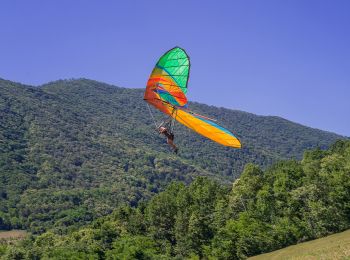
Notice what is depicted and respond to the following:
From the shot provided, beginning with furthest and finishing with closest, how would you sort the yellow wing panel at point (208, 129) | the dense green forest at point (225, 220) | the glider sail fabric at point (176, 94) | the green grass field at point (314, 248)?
1. the dense green forest at point (225, 220)
2. the green grass field at point (314, 248)
3. the glider sail fabric at point (176, 94)
4. the yellow wing panel at point (208, 129)

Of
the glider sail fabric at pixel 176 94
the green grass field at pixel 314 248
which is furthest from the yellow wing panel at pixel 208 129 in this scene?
the green grass field at pixel 314 248

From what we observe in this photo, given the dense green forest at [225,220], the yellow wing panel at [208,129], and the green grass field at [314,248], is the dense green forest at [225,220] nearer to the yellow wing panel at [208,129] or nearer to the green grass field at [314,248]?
the green grass field at [314,248]

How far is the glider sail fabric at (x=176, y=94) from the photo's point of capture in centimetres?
2888

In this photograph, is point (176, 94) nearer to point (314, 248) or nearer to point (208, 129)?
point (208, 129)

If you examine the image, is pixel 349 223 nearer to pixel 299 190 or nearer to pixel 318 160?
pixel 299 190

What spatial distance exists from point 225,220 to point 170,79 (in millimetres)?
59797

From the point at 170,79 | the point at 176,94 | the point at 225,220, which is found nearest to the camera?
the point at 170,79

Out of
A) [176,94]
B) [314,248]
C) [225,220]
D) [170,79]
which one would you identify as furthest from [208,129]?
[225,220]

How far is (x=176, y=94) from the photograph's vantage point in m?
31.0

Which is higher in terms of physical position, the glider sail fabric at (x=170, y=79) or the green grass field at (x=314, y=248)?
the glider sail fabric at (x=170, y=79)

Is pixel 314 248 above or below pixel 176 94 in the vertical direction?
below

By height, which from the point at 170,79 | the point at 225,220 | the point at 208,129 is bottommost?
the point at 225,220

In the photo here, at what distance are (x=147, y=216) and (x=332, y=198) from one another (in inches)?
1521

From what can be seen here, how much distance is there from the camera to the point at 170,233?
9431 cm
